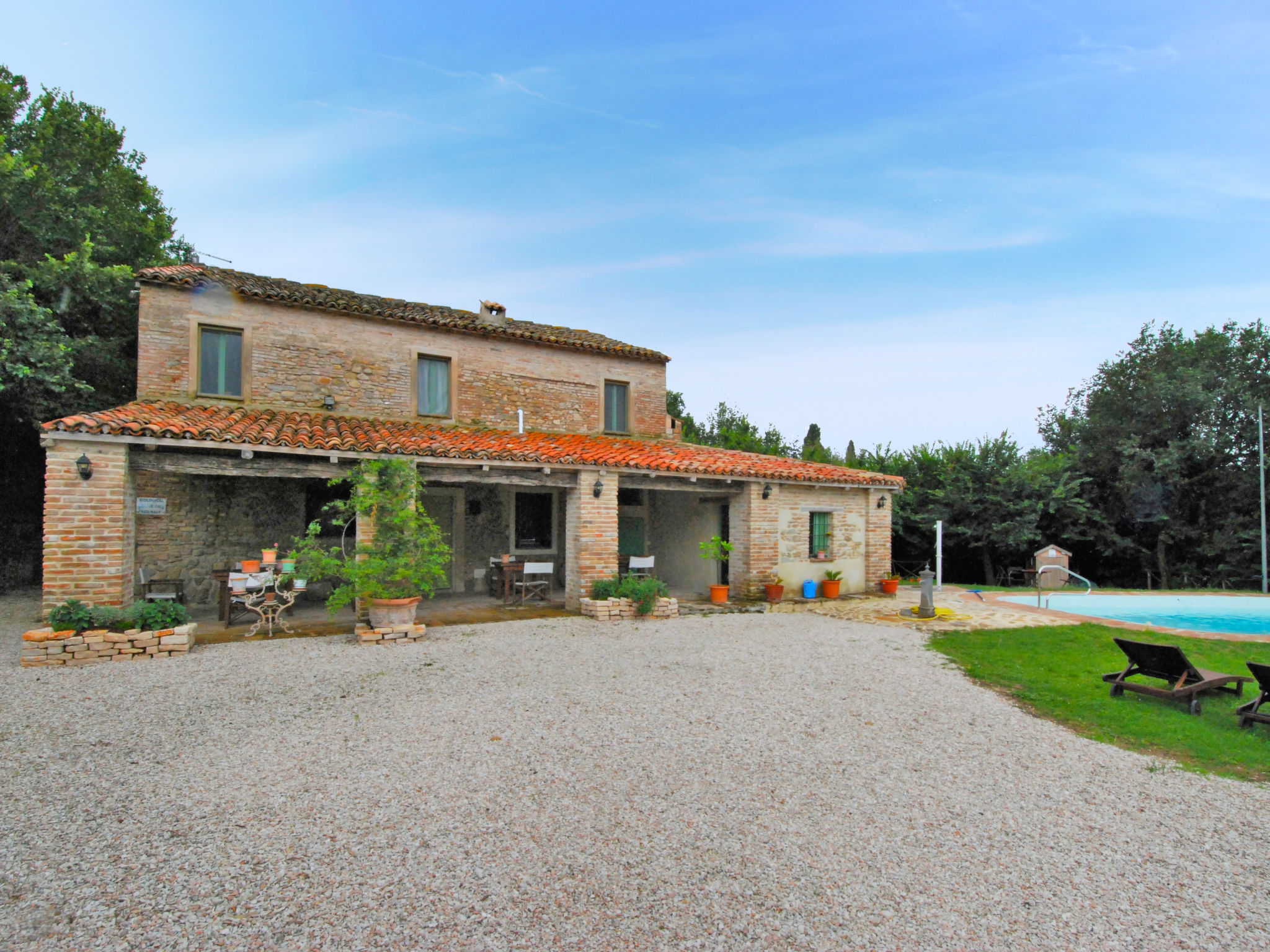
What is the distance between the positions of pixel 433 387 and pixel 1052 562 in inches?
696

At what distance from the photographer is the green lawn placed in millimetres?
4855

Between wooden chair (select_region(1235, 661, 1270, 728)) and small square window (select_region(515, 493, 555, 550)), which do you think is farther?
small square window (select_region(515, 493, 555, 550))

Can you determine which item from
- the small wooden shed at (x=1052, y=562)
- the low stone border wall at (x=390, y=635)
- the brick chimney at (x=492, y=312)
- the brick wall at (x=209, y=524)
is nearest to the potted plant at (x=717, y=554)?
the low stone border wall at (x=390, y=635)

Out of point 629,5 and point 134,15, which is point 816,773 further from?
point 134,15

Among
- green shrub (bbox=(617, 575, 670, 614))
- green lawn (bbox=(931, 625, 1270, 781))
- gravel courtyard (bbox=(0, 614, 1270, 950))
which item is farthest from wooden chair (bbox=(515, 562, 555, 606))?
green lawn (bbox=(931, 625, 1270, 781))

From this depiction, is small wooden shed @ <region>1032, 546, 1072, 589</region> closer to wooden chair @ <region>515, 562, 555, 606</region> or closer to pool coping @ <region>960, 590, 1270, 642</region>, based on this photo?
pool coping @ <region>960, 590, 1270, 642</region>

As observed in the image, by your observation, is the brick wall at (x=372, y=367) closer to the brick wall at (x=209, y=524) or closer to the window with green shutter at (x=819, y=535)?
the brick wall at (x=209, y=524)

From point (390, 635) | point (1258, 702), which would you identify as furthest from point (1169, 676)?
point (390, 635)

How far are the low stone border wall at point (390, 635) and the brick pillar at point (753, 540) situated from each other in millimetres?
6695

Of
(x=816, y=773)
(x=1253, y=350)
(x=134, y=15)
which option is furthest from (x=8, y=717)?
(x=1253, y=350)

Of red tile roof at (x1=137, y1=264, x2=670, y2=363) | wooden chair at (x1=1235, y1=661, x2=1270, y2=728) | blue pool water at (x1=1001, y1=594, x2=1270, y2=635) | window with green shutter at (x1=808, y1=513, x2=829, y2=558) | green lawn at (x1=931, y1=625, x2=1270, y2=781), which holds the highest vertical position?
red tile roof at (x1=137, y1=264, x2=670, y2=363)

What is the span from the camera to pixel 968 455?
19.8 m

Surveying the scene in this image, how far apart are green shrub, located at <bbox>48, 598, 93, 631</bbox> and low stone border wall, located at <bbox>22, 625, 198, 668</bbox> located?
81 mm

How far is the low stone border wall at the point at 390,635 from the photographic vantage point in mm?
8586
